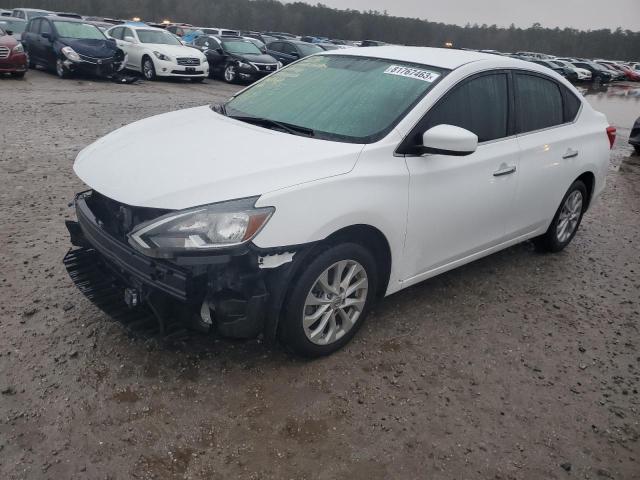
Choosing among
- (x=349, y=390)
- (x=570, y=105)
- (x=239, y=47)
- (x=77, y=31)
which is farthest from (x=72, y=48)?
(x=349, y=390)

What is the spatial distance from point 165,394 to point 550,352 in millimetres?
2400

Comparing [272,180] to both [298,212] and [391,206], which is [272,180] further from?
[391,206]

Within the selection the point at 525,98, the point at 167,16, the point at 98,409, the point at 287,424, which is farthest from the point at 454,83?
the point at 167,16

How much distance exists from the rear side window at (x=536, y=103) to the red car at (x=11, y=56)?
13133mm

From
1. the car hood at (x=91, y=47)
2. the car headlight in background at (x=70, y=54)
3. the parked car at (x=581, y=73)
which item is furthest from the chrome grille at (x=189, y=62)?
the parked car at (x=581, y=73)

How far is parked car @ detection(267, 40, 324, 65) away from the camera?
19547 mm

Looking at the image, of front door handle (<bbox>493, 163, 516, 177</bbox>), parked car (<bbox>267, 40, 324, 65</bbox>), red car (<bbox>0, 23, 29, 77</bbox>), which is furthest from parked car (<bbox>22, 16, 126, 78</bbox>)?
front door handle (<bbox>493, 163, 516, 177</bbox>)

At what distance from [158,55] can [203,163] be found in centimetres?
1459

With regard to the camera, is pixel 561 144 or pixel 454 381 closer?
pixel 454 381

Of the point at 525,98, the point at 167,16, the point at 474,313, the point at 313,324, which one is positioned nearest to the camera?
the point at 313,324

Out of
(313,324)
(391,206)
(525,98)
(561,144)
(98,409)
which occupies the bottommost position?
(98,409)

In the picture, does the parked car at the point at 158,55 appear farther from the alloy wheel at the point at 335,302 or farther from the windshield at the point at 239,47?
the alloy wheel at the point at 335,302

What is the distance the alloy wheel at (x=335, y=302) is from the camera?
9.70 ft

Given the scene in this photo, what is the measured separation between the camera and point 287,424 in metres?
2.63
